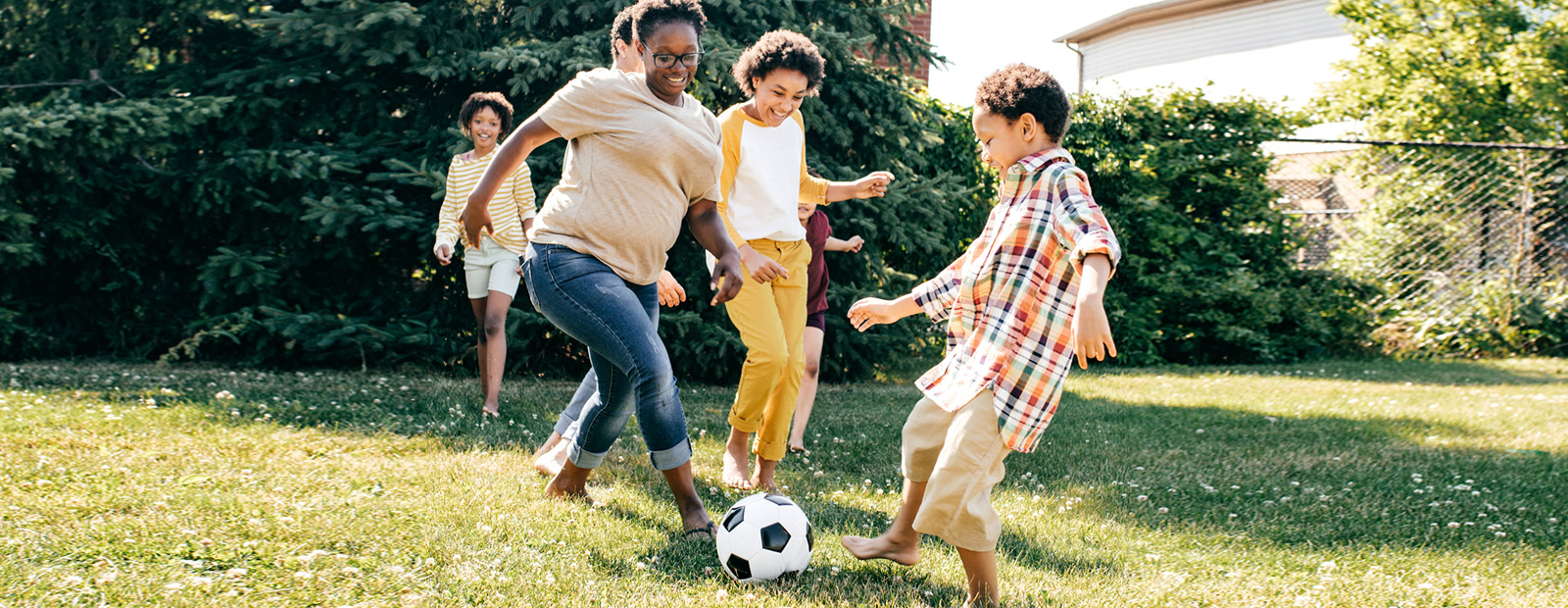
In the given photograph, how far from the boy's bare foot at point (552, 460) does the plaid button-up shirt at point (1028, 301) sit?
211 cm

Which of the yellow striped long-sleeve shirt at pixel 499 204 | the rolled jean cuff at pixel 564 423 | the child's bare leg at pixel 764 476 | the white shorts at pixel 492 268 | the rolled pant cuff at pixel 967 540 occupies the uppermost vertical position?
the yellow striped long-sleeve shirt at pixel 499 204

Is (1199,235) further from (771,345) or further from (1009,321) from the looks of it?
(1009,321)

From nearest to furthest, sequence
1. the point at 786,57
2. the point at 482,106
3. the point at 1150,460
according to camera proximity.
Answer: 1. the point at 786,57
2. the point at 1150,460
3. the point at 482,106

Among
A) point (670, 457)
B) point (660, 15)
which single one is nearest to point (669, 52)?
point (660, 15)

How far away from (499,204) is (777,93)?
2.38 metres

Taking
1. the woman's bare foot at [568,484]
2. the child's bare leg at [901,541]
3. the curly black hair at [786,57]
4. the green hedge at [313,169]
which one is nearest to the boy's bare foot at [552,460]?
the woman's bare foot at [568,484]

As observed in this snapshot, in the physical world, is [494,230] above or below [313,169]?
below

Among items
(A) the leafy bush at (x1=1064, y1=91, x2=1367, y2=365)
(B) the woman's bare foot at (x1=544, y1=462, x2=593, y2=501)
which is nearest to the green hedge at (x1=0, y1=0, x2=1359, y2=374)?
(A) the leafy bush at (x1=1064, y1=91, x2=1367, y2=365)

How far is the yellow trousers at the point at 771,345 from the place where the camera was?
4.23 metres

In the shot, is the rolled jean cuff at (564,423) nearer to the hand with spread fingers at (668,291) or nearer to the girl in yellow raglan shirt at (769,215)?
the girl in yellow raglan shirt at (769,215)

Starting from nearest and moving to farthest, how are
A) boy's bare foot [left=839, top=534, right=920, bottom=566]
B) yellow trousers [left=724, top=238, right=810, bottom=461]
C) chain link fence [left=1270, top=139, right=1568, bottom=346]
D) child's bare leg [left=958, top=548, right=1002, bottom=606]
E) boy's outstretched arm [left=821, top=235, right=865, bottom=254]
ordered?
child's bare leg [left=958, top=548, right=1002, bottom=606] → boy's bare foot [left=839, top=534, right=920, bottom=566] → yellow trousers [left=724, top=238, right=810, bottom=461] → boy's outstretched arm [left=821, top=235, right=865, bottom=254] → chain link fence [left=1270, top=139, right=1568, bottom=346]

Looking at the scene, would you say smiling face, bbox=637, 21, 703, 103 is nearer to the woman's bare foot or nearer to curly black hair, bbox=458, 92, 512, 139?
the woman's bare foot

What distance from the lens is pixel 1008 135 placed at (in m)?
2.89

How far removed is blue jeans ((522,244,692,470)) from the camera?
330cm
